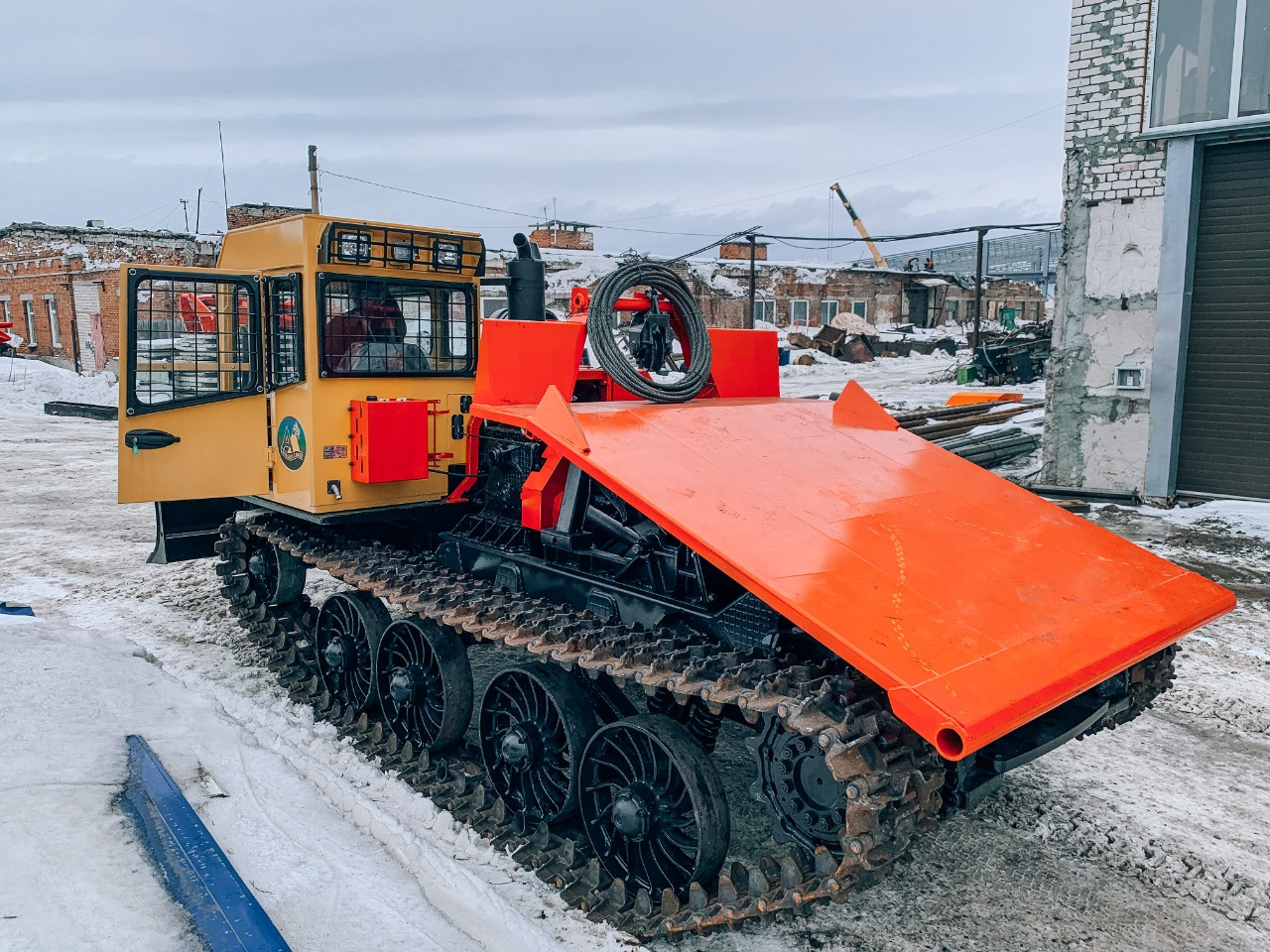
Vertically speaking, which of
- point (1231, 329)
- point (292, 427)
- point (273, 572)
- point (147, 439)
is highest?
point (1231, 329)

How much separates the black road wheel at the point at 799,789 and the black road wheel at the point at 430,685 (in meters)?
2.05

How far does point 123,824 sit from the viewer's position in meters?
4.03

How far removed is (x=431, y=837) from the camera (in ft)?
14.4

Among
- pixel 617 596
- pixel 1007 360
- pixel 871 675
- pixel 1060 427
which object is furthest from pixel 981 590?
pixel 1007 360

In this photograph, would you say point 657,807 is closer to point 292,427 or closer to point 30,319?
point 292,427

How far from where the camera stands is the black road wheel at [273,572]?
646 centimetres

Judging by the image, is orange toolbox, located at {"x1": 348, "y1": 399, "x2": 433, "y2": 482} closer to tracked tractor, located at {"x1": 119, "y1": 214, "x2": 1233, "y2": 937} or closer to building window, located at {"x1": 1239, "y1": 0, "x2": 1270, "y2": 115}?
tracked tractor, located at {"x1": 119, "y1": 214, "x2": 1233, "y2": 937}

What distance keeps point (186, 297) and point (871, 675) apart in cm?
490

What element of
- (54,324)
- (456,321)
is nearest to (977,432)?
(456,321)

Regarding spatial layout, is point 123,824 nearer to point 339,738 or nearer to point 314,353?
point 339,738

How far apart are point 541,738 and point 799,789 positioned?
1.45 meters

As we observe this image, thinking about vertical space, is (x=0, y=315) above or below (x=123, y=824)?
above

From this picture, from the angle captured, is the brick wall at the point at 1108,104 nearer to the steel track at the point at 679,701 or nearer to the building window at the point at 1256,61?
the building window at the point at 1256,61

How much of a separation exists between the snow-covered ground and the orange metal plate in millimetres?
1113
